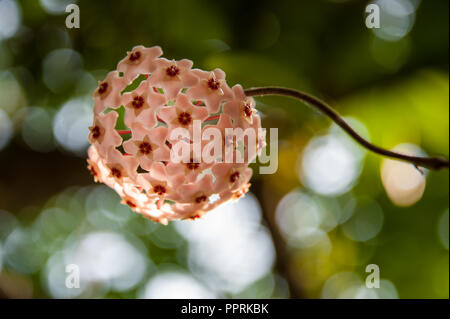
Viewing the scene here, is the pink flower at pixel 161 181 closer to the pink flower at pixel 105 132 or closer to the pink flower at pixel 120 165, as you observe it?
the pink flower at pixel 120 165

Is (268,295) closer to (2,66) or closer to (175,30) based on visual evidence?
(175,30)

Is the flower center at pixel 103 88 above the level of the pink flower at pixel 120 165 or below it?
above

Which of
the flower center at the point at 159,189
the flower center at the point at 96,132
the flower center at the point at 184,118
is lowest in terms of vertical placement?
the flower center at the point at 159,189

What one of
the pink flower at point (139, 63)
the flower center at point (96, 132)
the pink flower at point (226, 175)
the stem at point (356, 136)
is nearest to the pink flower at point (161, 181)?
the pink flower at point (226, 175)

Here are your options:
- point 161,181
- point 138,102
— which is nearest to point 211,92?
point 138,102

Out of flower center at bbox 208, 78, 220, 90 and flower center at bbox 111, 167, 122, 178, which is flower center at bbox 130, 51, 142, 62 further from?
flower center at bbox 111, 167, 122, 178

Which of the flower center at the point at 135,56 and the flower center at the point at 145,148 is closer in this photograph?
the flower center at the point at 145,148
